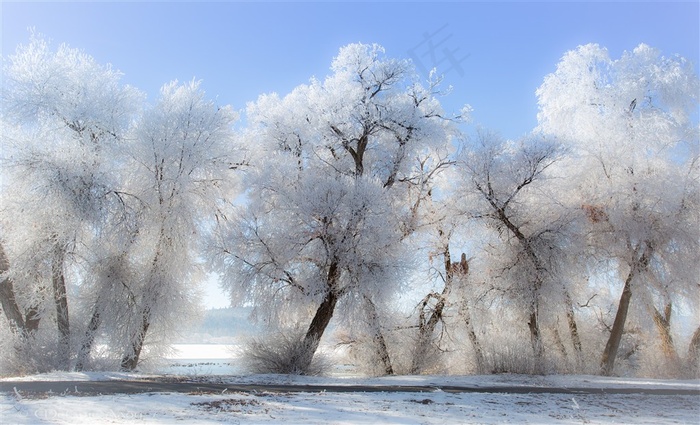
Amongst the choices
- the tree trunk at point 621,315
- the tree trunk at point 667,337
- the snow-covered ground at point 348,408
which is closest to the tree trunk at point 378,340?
the snow-covered ground at point 348,408

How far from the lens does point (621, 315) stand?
69.9 ft

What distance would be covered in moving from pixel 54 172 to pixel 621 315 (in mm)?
21305

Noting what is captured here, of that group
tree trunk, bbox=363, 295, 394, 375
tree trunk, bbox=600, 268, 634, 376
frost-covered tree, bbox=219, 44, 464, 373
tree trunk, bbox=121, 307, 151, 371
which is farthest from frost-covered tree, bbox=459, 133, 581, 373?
tree trunk, bbox=121, 307, 151, 371

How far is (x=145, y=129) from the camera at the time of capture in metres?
19.5

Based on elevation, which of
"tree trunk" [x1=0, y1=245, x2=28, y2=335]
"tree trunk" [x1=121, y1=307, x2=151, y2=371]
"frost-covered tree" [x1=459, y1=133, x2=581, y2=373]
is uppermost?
"frost-covered tree" [x1=459, y1=133, x2=581, y2=373]

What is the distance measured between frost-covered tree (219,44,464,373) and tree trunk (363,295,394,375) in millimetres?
39

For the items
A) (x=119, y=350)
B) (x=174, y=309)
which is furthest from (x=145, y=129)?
(x=119, y=350)

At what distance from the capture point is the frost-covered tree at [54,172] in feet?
59.7

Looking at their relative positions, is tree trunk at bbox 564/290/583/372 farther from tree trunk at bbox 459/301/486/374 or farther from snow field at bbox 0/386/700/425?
snow field at bbox 0/386/700/425

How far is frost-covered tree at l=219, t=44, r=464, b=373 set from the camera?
18562 millimetres

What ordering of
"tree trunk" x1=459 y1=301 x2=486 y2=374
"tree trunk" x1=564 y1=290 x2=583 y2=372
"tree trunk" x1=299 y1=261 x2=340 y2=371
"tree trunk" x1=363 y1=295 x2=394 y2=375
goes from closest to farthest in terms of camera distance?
"tree trunk" x1=459 y1=301 x2=486 y2=374, "tree trunk" x1=363 y1=295 x2=394 y2=375, "tree trunk" x1=299 y1=261 x2=340 y2=371, "tree trunk" x1=564 y1=290 x2=583 y2=372

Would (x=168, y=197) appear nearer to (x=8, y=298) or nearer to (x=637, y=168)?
(x=8, y=298)

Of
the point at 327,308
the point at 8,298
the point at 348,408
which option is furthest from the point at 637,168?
the point at 8,298

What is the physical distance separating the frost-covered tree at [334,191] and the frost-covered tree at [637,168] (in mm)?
5946
